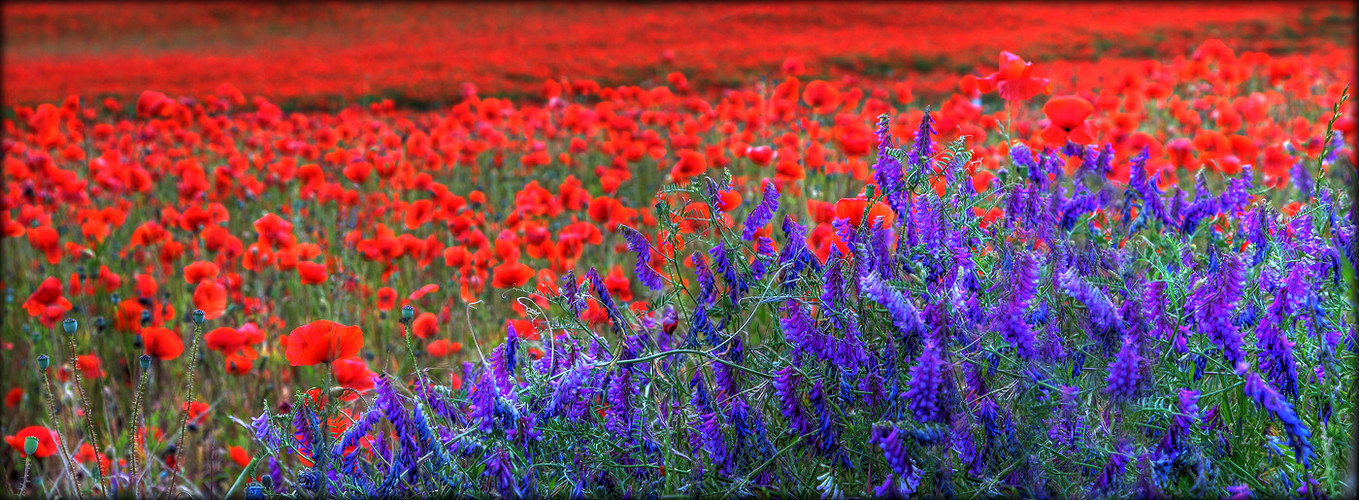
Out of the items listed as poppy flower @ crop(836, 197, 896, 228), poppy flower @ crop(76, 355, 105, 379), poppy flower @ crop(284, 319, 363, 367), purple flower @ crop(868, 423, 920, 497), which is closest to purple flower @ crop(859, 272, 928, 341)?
purple flower @ crop(868, 423, 920, 497)

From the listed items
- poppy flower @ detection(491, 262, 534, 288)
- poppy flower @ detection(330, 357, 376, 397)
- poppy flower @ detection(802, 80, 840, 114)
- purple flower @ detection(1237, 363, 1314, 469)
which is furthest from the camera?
poppy flower @ detection(802, 80, 840, 114)

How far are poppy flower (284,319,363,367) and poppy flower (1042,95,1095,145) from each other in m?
1.38

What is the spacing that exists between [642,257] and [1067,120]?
0.89 meters

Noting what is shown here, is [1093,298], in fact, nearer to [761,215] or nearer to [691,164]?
[761,215]

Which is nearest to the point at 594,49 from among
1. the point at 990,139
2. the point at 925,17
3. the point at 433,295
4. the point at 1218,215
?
the point at 925,17

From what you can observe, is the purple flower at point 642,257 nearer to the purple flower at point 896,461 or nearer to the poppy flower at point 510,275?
the purple flower at point 896,461

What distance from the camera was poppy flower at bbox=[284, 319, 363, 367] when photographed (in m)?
1.46

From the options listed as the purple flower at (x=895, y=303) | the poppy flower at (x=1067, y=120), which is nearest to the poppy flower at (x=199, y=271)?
the purple flower at (x=895, y=303)

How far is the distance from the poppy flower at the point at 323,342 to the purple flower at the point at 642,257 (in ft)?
1.66

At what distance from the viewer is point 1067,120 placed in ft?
5.27

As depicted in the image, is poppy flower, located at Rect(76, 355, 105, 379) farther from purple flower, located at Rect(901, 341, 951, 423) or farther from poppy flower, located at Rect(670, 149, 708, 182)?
purple flower, located at Rect(901, 341, 951, 423)

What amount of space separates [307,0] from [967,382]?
40130mm

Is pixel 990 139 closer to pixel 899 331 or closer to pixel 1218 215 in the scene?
pixel 1218 215

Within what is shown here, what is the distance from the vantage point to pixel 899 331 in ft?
4.04
